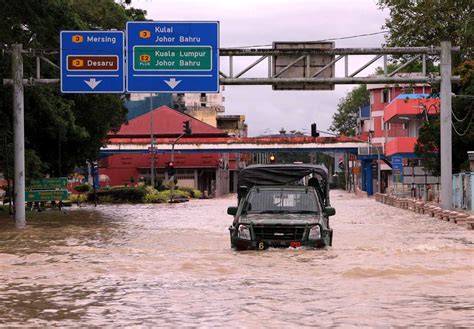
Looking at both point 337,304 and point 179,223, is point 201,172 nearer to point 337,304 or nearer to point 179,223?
point 179,223

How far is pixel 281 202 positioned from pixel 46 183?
67.4 feet

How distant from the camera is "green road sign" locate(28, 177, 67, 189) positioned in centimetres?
3825

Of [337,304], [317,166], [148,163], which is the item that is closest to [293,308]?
[337,304]

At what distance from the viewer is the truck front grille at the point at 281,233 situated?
61.9ft

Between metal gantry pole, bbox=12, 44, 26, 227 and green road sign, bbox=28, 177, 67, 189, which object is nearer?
metal gantry pole, bbox=12, 44, 26, 227

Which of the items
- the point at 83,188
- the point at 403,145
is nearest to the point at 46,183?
the point at 83,188

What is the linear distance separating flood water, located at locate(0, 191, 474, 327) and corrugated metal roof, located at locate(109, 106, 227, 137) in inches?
3031

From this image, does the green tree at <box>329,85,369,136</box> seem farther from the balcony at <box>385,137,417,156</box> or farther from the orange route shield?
the orange route shield

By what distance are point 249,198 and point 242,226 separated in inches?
49.5

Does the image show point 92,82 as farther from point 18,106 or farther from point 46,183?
point 46,183

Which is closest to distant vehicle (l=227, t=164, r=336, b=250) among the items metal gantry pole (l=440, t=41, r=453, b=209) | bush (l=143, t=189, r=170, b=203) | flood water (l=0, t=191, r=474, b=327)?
flood water (l=0, t=191, r=474, b=327)

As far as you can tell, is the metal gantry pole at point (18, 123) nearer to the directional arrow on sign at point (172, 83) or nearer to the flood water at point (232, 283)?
the flood water at point (232, 283)

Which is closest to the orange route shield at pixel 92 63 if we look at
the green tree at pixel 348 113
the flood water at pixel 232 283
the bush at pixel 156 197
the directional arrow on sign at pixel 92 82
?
the directional arrow on sign at pixel 92 82

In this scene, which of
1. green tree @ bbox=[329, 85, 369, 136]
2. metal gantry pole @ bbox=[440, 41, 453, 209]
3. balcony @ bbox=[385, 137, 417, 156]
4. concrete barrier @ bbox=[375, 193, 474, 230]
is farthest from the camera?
green tree @ bbox=[329, 85, 369, 136]
